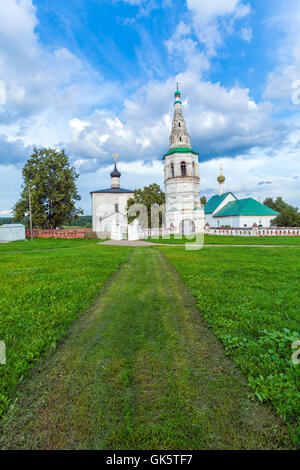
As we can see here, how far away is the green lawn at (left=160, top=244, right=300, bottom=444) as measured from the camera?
2496mm

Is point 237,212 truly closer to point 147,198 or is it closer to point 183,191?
→ point 183,191

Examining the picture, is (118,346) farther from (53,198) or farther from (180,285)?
(53,198)

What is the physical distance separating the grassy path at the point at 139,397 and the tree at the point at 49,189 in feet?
108

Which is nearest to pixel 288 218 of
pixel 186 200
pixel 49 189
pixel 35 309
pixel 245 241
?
pixel 186 200

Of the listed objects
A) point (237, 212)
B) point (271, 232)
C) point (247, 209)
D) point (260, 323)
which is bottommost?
point (260, 323)

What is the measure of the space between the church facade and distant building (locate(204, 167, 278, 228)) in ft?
27.9

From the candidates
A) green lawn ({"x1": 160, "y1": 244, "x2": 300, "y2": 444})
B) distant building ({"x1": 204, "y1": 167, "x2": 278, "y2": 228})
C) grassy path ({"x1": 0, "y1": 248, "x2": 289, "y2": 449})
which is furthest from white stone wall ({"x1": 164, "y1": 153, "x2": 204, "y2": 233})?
grassy path ({"x1": 0, "y1": 248, "x2": 289, "y2": 449})

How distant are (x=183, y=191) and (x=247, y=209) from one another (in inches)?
516

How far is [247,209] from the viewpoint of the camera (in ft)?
138

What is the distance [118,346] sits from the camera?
3.50m
